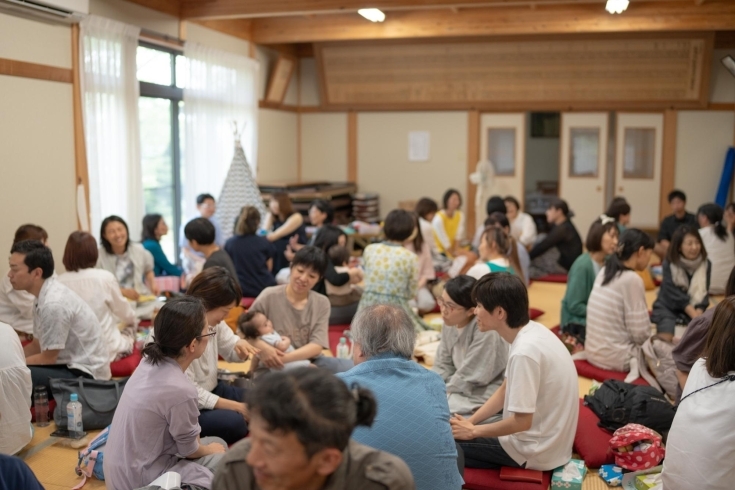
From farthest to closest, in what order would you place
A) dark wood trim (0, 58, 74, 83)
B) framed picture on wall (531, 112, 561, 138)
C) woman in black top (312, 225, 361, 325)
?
framed picture on wall (531, 112, 561, 138), woman in black top (312, 225, 361, 325), dark wood trim (0, 58, 74, 83)

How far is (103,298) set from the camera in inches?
186

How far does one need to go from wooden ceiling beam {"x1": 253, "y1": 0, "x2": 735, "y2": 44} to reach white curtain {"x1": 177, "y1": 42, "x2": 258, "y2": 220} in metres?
0.80

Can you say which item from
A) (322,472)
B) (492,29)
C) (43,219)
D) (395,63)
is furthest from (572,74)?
(322,472)

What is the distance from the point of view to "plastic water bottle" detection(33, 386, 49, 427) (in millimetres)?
4227

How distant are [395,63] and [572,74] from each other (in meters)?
2.50

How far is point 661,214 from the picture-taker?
10.4 m

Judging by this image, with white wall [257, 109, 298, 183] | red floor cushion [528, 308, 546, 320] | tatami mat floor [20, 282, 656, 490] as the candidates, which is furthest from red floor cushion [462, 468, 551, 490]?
white wall [257, 109, 298, 183]

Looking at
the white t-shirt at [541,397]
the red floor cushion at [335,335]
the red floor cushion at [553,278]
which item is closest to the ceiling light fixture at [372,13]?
the red floor cushion at [335,335]

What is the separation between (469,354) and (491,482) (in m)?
0.73

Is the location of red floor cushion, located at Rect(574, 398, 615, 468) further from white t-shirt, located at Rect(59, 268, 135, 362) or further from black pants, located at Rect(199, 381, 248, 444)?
white t-shirt, located at Rect(59, 268, 135, 362)

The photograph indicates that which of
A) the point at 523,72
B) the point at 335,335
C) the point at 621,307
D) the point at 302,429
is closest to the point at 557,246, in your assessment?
the point at 523,72

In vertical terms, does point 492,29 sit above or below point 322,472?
above

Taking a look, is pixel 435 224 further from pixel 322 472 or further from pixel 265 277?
pixel 322 472

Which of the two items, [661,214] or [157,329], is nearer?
[157,329]
